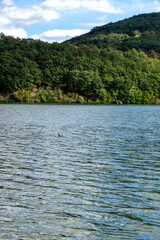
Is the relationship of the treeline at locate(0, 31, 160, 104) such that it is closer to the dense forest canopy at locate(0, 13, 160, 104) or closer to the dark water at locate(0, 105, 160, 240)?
the dense forest canopy at locate(0, 13, 160, 104)

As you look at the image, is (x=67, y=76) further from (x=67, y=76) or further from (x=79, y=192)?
(x=79, y=192)

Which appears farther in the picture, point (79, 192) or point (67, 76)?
point (67, 76)

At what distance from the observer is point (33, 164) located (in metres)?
18.9

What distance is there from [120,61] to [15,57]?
5618 cm

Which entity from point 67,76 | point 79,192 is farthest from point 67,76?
point 79,192

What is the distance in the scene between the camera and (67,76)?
458ft

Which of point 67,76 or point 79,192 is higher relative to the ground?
point 67,76

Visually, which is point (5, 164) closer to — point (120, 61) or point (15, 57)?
point (15, 57)

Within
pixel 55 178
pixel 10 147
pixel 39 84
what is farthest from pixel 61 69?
pixel 55 178

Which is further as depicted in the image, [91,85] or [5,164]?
[91,85]

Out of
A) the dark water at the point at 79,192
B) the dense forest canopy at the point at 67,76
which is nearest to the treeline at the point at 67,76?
the dense forest canopy at the point at 67,76

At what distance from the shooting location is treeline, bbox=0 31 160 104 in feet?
416

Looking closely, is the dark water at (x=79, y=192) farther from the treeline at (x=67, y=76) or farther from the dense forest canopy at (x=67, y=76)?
the treeline at (x=67, y=76)

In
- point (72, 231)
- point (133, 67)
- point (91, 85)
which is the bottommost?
point (72, 231)
